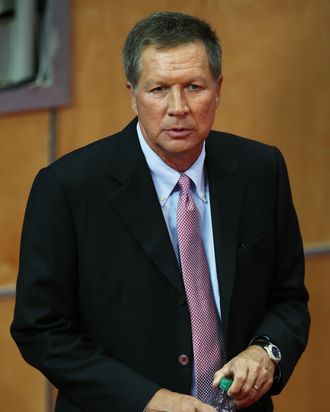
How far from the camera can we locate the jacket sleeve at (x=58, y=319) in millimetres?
2652

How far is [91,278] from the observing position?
271 centimetres

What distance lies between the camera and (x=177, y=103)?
2.65 m

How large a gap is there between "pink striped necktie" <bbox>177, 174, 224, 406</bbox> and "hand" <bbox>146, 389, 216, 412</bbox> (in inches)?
5.2

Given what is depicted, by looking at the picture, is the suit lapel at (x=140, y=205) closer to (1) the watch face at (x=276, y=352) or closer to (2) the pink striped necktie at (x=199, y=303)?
(2) the pink striped necktie at (x=199, y=303)

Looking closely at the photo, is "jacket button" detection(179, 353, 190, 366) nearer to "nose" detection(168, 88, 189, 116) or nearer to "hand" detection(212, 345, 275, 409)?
"hand" detection(212, 345, 275, 409)

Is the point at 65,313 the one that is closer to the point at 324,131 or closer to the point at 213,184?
the point at 213,184

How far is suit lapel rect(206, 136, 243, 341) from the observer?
2746 millimetres

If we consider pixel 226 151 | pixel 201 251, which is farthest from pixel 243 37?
pixel 201 251

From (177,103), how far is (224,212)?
1.10 feet

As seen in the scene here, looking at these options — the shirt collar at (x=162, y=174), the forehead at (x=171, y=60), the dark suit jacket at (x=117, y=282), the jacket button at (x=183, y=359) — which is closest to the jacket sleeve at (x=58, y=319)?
the dark suit jacket at (x=117, y=282)

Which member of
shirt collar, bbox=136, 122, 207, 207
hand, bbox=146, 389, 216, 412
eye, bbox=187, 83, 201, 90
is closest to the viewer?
hand, bbox=146, 389, 216, 412

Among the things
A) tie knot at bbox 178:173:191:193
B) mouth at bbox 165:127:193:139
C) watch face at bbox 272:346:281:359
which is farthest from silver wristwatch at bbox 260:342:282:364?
mouth at bbox 165:127:193:139

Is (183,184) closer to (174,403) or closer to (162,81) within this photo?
(162,81)

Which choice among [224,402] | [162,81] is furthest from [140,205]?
[224,402]
